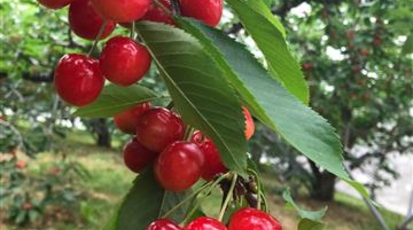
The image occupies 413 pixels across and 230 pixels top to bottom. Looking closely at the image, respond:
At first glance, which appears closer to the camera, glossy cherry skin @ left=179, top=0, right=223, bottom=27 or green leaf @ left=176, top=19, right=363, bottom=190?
green leaf @ left=176, top=19, right=363, bottom=190

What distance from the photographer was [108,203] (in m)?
6.69

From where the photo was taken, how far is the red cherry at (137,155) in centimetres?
67

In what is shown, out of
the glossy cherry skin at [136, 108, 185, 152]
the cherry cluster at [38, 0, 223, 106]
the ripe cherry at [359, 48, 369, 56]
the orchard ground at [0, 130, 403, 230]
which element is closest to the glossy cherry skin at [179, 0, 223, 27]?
the cherry cluster at [38, 0, 223, 106]

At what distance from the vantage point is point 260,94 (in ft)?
1.59

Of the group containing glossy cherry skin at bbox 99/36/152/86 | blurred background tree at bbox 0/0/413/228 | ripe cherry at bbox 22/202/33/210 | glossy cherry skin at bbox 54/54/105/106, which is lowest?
ripe cherry at bbox 22/202/33/210

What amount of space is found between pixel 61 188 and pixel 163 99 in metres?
3.86

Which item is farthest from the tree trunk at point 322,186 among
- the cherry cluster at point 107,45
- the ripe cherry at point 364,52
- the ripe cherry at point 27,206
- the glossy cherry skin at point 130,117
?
the cherry cluster at point 107,45

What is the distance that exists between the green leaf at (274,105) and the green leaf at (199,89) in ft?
0.03

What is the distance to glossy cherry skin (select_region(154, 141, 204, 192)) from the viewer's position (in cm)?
58

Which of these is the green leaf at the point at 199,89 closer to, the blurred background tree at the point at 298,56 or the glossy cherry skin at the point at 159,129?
the glossy cherry skin at the point at 159,129

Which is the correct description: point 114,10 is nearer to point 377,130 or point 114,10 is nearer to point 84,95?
point 84,95

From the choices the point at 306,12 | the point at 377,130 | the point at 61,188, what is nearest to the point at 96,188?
the point at 61,188

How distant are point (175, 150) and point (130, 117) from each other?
0.12 m

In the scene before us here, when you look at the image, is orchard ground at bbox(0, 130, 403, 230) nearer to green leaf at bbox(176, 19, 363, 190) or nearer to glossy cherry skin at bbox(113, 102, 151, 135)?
glossy cherry skin at bbox(113, 102, 151, 135)
